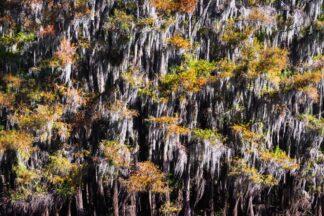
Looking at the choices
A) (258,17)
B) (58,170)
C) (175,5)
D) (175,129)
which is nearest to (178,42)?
(175,5)

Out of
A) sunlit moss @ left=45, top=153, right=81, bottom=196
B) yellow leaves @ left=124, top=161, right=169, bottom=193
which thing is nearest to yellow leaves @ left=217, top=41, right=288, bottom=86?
yellow leaves @ left=124, top=161, right=169, bottom=193

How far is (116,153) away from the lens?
52.4 ft

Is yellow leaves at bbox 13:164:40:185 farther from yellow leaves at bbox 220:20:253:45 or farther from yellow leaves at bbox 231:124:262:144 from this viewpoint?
yellow leaves at bbox 220:20:253:45

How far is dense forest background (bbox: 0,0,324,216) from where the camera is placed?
16.1m

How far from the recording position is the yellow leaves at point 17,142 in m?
15.9

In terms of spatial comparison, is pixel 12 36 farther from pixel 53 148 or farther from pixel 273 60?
pixel 273 60

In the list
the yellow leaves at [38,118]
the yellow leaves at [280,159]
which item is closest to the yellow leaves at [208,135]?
the yellow leaves at [280,159]

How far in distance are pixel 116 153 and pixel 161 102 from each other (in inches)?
88.5

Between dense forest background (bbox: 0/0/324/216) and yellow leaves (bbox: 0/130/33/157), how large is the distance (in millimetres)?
37

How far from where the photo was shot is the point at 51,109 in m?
16.8

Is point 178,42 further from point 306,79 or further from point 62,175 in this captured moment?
point 62,175

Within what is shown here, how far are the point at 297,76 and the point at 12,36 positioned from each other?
10286 millimetres

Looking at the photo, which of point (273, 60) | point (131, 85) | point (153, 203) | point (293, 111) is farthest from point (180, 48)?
point (153, 203)

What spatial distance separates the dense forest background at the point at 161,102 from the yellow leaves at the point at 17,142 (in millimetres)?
37
